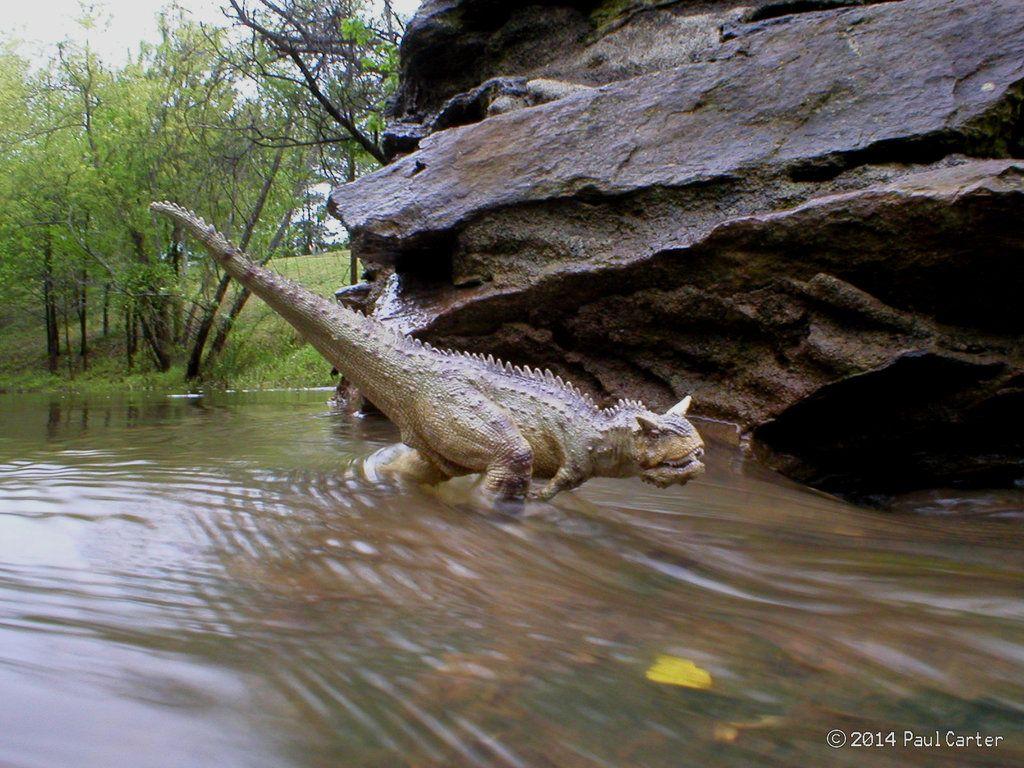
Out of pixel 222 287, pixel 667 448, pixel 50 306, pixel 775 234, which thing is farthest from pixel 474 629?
pixel 50 306

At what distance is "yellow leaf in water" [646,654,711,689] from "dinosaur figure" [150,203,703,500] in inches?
72.4

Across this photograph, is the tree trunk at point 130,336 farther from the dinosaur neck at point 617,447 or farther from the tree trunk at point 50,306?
the dinosaur neck at point 617,447

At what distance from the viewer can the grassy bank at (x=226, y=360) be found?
2064cm

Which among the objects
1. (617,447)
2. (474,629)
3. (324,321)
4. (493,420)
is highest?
(324,321)

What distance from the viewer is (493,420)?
12.0 ft

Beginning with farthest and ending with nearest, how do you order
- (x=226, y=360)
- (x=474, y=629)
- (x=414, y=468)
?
(x=226, y=360) → (x=414, y=468) → (x=474, y=629)

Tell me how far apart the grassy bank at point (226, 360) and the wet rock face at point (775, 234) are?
37.4 feet

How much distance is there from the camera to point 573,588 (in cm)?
243

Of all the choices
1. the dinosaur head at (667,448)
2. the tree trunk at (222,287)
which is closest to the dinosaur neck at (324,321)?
the dinosaur head at (667,448)

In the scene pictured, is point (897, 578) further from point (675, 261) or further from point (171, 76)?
point (171, 76)

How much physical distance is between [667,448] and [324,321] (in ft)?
6.85

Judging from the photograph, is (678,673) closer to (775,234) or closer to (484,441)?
(484,441)

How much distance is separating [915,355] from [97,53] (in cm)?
2280

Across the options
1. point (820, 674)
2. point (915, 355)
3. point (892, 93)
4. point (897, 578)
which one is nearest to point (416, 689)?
point (820, 674)
